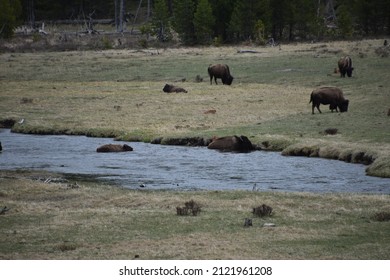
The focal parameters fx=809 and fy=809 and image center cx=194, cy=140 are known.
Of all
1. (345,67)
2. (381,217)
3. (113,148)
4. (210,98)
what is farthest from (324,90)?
(381,217)

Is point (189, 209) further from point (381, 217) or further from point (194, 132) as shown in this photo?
point (194, 132)

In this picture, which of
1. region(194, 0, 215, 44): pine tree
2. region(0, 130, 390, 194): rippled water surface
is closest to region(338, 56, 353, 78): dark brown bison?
region(0, 130, 390, 194): rippled water surface

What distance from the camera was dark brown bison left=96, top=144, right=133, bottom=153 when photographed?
31.5m

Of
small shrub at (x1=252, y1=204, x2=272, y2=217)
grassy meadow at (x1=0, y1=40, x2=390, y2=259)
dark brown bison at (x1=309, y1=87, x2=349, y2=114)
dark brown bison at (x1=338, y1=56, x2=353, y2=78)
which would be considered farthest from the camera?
dark brown bison at (x1=338, y1=56, x2=353, y2=78)

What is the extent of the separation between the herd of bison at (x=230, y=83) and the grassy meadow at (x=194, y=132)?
73 cm

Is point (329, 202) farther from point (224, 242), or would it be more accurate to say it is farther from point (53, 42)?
point (53, 42)

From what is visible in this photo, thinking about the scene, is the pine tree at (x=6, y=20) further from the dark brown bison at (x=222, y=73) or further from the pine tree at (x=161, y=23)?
the dark brown bison at (x=222, y=73)

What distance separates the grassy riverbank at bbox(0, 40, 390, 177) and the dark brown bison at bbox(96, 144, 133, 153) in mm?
2769

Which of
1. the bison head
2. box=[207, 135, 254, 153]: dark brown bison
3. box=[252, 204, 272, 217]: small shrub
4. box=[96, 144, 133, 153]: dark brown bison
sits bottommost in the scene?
box=[96, 144, 133, 153]: dark brown bison

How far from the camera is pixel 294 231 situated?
16.2 m

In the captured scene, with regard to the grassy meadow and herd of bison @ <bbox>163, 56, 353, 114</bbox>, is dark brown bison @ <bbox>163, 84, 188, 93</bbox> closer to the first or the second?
herd of bison @ <bbox>163, 56, 353, 114</bbox>

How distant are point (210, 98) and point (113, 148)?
15212 mm

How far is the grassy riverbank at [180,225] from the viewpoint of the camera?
14344 mm

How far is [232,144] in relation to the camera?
3147cm
